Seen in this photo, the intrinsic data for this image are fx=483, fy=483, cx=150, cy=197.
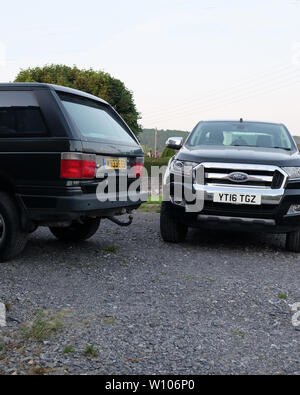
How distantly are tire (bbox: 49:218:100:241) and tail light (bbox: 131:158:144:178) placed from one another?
0.95 meters

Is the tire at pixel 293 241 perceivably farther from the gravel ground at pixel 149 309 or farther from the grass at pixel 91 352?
the grass at pixel 91 352

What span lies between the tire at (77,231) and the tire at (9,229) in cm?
136

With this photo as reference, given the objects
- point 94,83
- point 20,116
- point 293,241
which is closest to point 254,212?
point 293,241

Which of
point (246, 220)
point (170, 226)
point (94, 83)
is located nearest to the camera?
point (246, 220)

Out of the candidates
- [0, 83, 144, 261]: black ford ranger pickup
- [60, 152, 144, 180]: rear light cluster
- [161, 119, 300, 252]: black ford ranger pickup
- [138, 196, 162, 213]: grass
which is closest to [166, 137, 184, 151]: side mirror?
[161, 119, 300, 252]: black ford ranger pickup

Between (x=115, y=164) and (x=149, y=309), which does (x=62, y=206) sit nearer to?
(x=115, y=164)

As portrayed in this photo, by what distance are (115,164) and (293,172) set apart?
7.46 ft

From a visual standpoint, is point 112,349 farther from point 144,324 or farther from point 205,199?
point 205,199

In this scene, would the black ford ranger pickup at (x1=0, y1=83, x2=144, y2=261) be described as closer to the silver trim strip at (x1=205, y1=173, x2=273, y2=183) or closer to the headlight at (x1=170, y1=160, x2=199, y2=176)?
the headlight at (x1=170, y1=160, x2=199, y2=176)

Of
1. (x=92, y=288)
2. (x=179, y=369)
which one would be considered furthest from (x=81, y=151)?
(x=179, y=369)

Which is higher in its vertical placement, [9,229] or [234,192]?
[234,192]

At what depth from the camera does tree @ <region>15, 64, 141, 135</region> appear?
39.8 metres

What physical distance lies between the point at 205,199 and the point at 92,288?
209 centimetres

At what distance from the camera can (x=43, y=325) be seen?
3.51 meters
